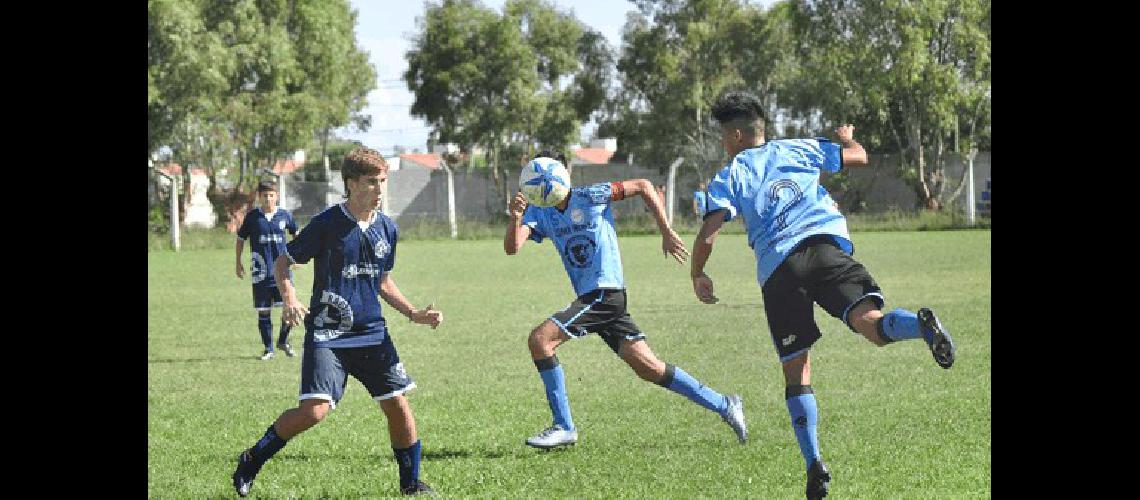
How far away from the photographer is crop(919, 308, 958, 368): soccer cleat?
18.9ft

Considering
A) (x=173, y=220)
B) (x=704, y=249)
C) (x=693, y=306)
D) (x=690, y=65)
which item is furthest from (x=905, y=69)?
(x=704, y=249)

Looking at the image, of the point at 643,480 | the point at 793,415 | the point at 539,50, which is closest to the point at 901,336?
the point at 793,415

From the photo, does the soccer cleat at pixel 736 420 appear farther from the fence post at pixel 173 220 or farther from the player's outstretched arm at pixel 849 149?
the fence post at pixel 173 220

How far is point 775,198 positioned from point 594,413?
3137 millimetres

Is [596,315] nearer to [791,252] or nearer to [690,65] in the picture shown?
[791,252]

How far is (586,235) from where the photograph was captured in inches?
306

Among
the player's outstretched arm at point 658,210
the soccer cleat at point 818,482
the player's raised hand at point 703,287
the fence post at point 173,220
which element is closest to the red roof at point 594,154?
the fence post at point 173,220

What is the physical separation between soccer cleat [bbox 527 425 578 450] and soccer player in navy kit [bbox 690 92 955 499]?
1841 mm

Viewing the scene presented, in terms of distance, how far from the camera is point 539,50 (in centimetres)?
4469

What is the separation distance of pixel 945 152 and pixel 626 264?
18145 millimetres

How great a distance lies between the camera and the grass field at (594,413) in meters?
6.93

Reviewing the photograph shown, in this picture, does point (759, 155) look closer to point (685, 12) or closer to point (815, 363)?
point (815, 363)

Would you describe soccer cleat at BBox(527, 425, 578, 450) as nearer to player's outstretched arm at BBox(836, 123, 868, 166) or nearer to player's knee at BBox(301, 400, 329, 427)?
player's knee at BBox(301, 400, 329, 427)

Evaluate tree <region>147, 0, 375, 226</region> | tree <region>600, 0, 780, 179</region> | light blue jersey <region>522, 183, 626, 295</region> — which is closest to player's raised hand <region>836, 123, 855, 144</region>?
light blue jersey <region>522, 183, 626, 295</region>
